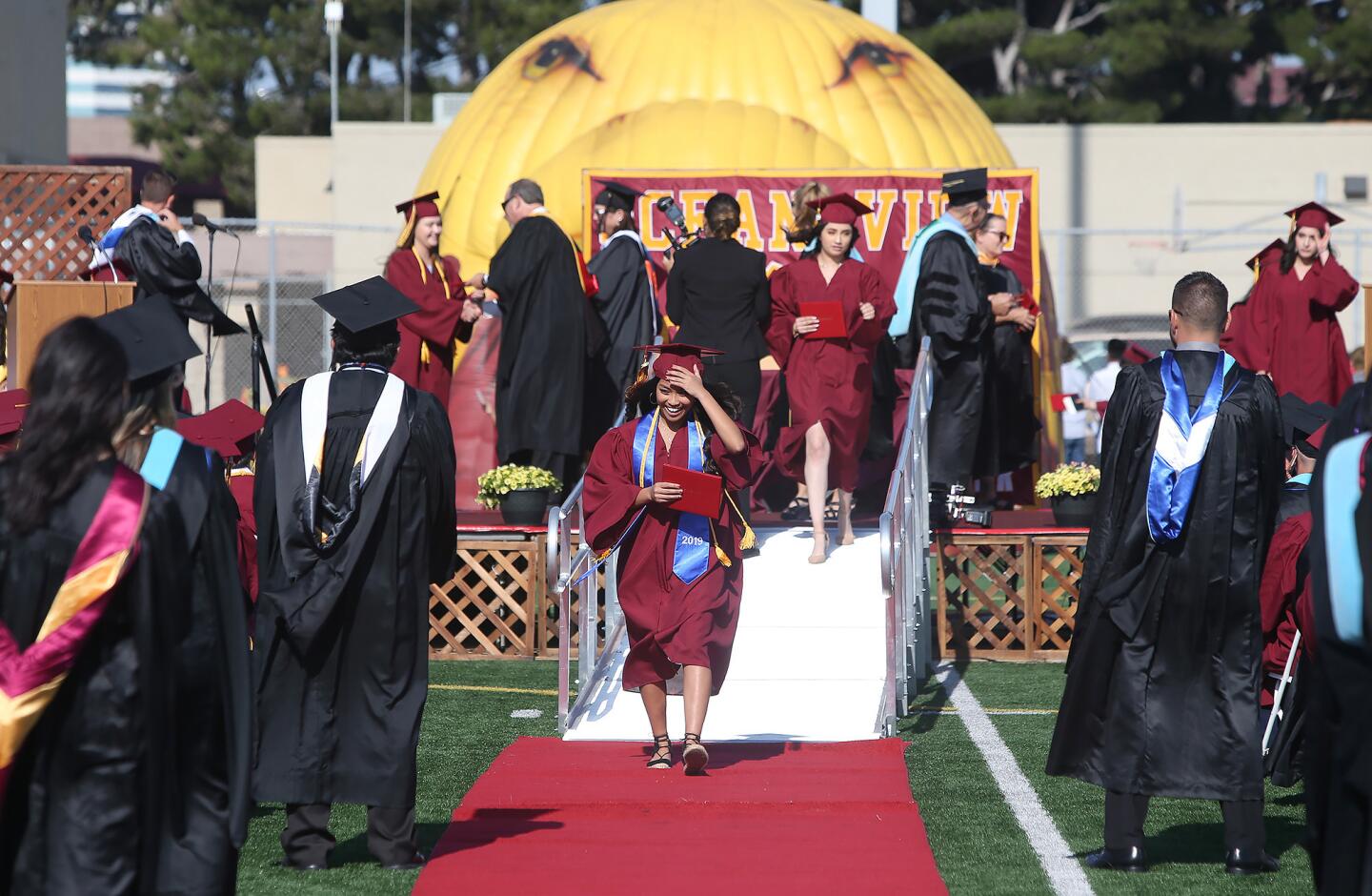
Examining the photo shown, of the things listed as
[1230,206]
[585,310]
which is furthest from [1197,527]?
[1230,206]

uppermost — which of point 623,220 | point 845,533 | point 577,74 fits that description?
point 577,74

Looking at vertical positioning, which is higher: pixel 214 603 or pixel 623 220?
pixel 623 220

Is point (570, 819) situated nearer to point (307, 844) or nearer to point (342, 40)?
point (307, 844)

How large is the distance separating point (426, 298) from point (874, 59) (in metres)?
7.62

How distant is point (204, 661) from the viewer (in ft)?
14.4

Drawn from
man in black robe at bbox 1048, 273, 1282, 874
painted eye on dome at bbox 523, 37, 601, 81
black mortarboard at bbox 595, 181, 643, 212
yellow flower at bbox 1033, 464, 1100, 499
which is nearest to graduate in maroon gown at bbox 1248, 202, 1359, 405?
yellow flower at bbox 1033, 464, 1100, 499

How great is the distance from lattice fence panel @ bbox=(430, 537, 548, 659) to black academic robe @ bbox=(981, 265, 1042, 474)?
10.2 feet

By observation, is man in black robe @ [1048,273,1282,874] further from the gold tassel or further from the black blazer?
the black blazer

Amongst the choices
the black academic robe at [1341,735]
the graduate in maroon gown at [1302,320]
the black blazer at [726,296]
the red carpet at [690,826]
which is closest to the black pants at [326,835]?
the red carpet at [690,826]

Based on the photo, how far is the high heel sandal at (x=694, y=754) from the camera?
7.58 metres

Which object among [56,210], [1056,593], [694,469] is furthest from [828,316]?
[56,210]

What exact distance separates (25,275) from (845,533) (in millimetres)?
5295

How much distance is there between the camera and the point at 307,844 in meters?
6.25

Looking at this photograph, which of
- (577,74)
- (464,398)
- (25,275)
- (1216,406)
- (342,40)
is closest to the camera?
(1216,406)
